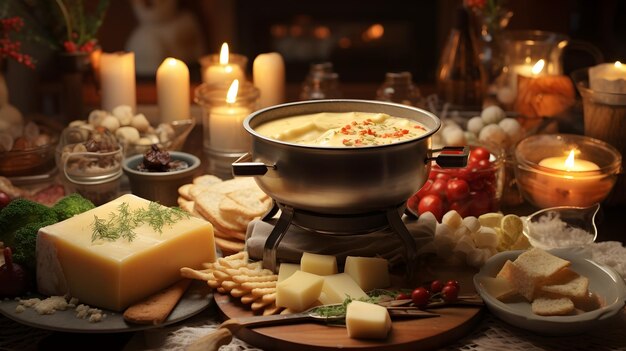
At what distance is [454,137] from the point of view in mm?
2354

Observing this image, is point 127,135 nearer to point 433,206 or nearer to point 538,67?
point 433,206

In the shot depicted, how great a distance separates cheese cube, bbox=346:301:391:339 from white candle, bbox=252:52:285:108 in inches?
49.7

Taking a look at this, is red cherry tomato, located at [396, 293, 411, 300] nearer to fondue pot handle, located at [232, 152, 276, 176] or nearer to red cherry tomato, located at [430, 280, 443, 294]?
red cherry tomato, located at [430, 280, 443, 294]

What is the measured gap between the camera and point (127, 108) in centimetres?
244

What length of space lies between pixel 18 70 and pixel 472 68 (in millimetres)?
1716

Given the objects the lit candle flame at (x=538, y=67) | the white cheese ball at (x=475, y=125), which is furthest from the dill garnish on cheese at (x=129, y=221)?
the lit candle flame at (x=538, y=67)

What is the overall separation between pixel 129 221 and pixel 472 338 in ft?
2.45

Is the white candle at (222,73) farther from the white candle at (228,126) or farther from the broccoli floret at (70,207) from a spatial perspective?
the broccoli floret at (70,207)

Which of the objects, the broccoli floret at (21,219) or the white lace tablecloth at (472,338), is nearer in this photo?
the white lace tablecloth at (472,338)

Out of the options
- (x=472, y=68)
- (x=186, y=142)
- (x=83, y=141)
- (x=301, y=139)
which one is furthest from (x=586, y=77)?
(x=83, y=141)

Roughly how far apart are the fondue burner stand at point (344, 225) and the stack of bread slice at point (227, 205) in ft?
0.66

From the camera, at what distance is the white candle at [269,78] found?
8.67ft

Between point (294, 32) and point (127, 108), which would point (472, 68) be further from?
point (294, 32)

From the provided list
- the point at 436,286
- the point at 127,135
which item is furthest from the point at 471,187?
the point at 127,135
